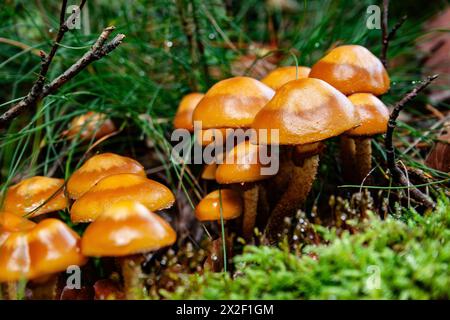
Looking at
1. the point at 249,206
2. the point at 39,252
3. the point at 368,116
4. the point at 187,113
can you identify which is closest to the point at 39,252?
the point at 39,252

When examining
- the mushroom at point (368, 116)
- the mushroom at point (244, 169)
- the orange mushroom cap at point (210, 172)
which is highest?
the mushroom at point (368, 116)

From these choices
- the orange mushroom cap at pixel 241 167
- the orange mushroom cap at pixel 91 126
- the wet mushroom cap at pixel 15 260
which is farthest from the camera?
the orange mushroom cap at pixel 91 126

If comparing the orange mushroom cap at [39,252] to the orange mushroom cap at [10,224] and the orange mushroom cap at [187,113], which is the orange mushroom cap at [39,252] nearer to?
the orange mushroom cap at [10,224]

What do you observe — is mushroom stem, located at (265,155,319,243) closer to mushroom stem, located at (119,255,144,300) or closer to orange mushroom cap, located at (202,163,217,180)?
orange mushroom cap, located at (202,163,217,180)

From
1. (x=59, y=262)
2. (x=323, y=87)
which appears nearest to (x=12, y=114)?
(x=59, y=262)

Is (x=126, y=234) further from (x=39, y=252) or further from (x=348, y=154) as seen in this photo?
(x=348, y=154)

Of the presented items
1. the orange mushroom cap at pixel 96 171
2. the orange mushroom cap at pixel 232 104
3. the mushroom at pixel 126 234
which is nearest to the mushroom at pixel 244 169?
the orange mushroom cap at pixel 232 104
